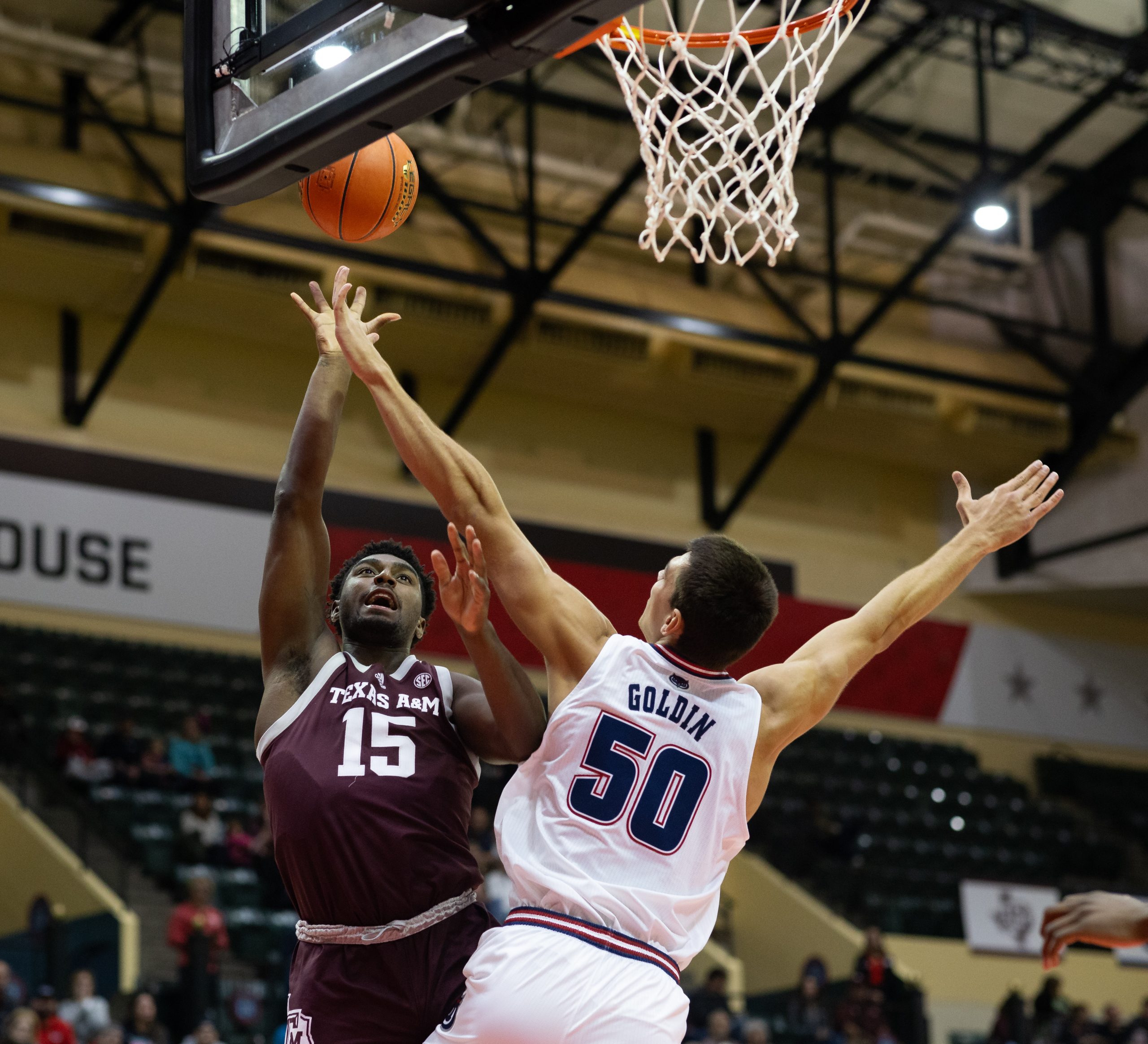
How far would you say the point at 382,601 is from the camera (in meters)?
3.76

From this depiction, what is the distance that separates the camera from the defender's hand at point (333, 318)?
3.72 meters

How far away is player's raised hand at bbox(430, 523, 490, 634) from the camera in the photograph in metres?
3.17

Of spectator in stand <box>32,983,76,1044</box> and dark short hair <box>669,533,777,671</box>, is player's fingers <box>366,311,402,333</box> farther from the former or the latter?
spectator in stand <box>32,983,76,1044</box>

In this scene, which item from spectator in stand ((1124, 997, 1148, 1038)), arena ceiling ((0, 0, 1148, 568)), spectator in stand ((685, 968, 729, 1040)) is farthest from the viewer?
arena ceiling ((0, 0, 1148, 568))

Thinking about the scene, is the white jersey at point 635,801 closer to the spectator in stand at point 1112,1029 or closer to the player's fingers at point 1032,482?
the player's fingers at point 1032,482

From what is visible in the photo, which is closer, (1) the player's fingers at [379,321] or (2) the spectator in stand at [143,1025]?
(1) the player's fingers at [379,321]

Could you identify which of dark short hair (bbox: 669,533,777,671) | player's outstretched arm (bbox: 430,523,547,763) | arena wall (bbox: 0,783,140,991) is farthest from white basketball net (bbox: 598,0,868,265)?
arena wall (bbox: 0,783,140,991)

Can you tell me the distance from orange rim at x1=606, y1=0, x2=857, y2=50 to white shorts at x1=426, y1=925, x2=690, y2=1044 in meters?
3.15

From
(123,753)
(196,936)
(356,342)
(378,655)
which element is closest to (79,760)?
(123,753)

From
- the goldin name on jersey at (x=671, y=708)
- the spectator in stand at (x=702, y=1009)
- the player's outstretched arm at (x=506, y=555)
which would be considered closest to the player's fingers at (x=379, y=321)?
the player's outstretched arm at (x=506, y=555)

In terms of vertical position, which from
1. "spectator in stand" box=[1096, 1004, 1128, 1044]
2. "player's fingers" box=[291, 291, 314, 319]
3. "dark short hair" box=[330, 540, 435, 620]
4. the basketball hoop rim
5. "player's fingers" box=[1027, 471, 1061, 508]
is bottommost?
"spectator in stand" box=[1096, 1004, 1128, 1044]

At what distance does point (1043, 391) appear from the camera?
61.6ft

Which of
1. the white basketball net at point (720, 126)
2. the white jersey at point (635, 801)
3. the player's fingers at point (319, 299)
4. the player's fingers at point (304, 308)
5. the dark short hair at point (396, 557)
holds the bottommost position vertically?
the white jersey at point (635, 801)

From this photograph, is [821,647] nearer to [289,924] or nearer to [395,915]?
[395,915]
